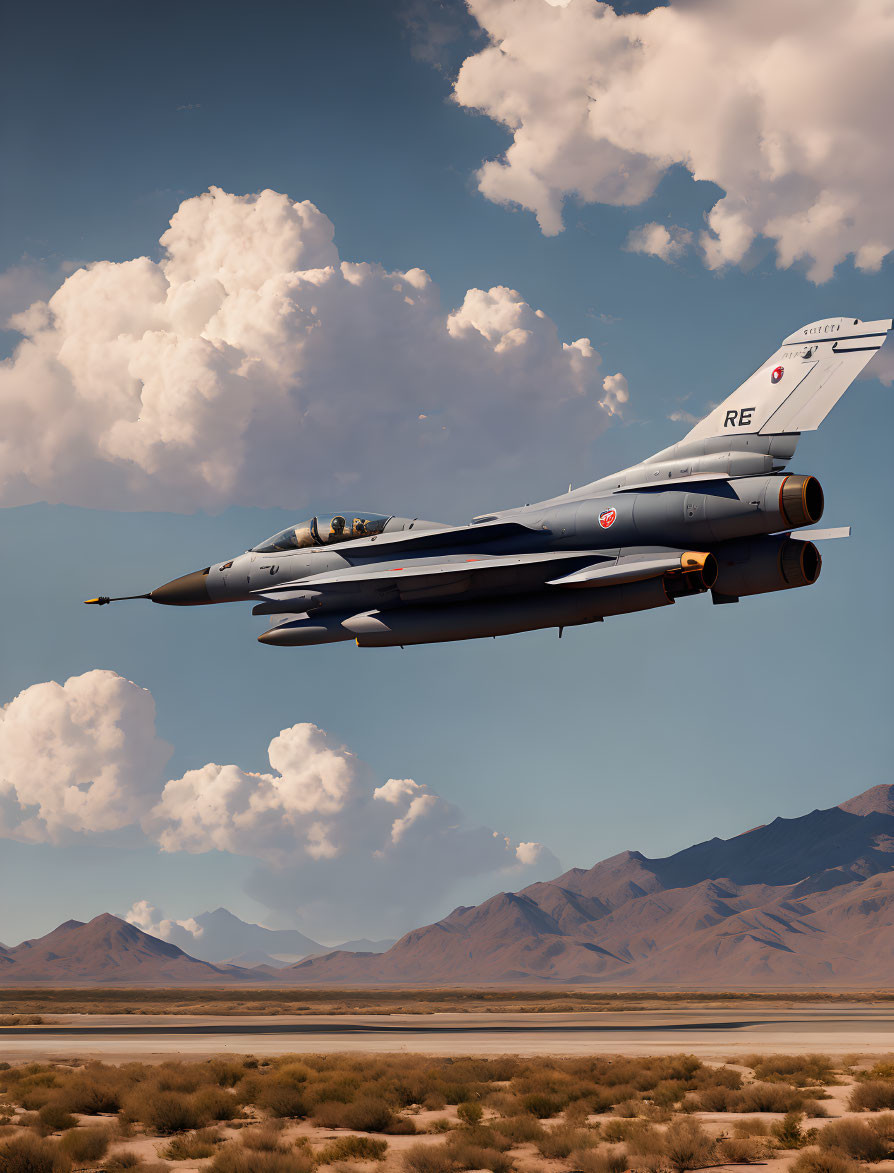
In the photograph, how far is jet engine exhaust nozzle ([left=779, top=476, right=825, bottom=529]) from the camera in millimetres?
24312

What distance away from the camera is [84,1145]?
19.2m

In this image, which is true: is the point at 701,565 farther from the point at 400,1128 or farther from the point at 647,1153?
the point at 400,1128

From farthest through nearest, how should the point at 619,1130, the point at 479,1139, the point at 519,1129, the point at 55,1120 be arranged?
the point at 55,1120 < the point at 619,1130 < the point at 519,1129 < the point at 479,1139

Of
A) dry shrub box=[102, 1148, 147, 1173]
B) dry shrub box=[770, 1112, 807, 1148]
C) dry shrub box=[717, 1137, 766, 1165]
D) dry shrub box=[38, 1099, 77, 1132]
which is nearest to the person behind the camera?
dry shrub box=[102, 1148, 147, 1173]

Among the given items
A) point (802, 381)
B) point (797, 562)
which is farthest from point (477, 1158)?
point (802, 381)

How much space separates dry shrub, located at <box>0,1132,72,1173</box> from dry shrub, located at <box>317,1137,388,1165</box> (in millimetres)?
4589

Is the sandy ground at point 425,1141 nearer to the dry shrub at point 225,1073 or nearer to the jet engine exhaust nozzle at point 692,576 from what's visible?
the dry shrub at point 225,1073

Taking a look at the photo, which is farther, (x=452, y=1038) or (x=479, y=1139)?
(x=452, y=1038)

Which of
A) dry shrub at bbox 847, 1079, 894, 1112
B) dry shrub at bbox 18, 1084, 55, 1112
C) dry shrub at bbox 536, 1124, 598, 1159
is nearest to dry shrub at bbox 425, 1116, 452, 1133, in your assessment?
dry shrub at bbox 536, 1124, 598, 1159

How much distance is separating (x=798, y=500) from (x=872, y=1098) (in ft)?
47.1

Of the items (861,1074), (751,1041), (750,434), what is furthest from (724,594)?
(751,1041)

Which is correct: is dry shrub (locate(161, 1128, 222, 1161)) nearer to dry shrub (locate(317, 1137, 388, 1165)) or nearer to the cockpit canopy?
dry shrub (locate(317, 1137, 388, 1165))

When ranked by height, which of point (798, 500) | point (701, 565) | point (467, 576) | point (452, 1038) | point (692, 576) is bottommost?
point (452, 1038)

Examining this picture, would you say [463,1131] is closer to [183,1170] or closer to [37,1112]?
[183,1170]
